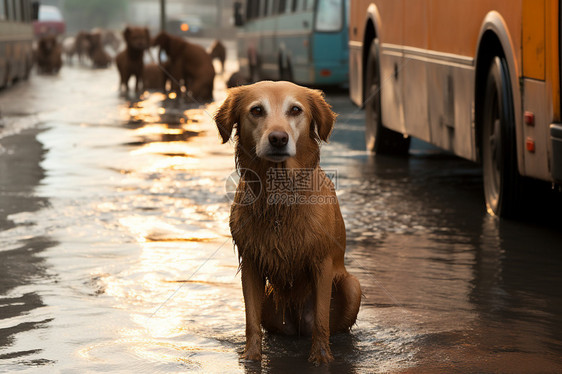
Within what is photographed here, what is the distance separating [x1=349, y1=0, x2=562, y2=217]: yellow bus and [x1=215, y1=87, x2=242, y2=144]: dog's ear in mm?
2872

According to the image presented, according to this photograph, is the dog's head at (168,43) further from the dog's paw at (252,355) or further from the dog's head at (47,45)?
the dog's paw at (252,355)

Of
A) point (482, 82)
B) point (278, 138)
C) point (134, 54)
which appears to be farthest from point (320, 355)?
point (134, 54)

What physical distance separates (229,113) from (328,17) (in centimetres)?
1909

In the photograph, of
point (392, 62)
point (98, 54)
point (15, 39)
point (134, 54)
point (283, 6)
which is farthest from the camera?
point (98, 54)

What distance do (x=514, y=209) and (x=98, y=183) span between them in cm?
423

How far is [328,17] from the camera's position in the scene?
2384 centimetres

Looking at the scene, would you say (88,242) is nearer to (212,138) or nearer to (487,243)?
(487,243)

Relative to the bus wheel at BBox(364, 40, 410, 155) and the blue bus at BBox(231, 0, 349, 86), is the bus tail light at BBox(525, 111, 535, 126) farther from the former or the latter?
the blue bus at BBox(231, 0, 349, 86)

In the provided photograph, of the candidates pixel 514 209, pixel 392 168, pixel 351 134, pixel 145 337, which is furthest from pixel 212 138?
pixel 145 337

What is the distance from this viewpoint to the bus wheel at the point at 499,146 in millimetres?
8289

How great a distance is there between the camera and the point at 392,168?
39.5 feet

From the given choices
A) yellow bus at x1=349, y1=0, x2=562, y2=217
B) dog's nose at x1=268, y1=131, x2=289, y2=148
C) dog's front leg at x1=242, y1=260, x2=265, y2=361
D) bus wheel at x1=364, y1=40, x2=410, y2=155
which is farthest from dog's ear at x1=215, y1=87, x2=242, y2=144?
bus wheel at x1=364, y1=40, x2=410, y2=155

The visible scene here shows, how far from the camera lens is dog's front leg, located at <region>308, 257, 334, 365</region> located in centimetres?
496

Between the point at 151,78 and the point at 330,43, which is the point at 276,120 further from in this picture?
the point at 151,78
